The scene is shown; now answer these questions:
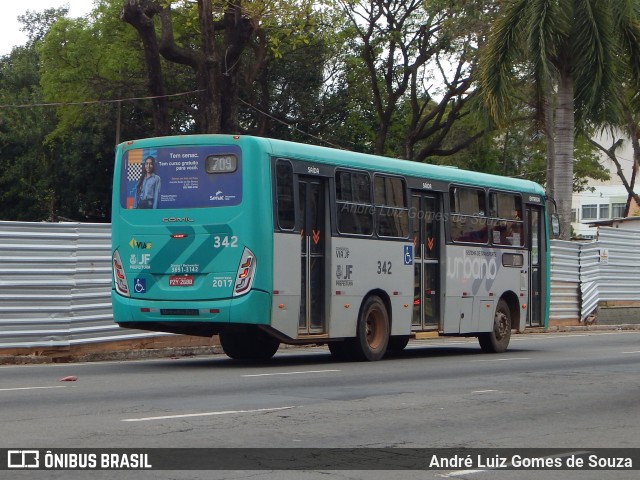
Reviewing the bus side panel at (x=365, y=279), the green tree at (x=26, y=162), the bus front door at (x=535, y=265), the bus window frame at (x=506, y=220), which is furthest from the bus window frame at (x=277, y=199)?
the green tree at (x=26, y=162)

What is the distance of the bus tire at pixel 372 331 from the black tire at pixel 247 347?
1.42 metres

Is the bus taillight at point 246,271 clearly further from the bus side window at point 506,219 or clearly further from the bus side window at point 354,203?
the bus side window at point 506,219

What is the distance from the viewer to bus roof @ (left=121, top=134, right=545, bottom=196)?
50.8 feet

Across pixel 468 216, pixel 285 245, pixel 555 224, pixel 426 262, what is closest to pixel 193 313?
pixel 285 245

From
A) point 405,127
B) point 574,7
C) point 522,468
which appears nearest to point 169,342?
point 522,468

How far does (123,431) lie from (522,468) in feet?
11.1

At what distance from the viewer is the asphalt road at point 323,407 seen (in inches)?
356

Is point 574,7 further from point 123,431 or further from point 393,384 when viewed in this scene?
point 123,431

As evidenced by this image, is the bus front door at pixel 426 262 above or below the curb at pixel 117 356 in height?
above

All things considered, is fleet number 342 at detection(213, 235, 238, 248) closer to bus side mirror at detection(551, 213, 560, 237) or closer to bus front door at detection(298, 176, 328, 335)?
bus front door at detection(298, 176, 328, 335)

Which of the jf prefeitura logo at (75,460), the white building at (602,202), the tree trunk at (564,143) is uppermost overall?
the white building at (602,202)

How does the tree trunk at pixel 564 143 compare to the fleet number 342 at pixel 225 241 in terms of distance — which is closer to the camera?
the fleet number 342 at pixel 225 241

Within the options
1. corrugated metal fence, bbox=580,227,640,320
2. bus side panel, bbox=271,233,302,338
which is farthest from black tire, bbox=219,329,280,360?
corrugated metal fence, bbox=580,227,640,320

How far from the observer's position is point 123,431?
9383 mm
